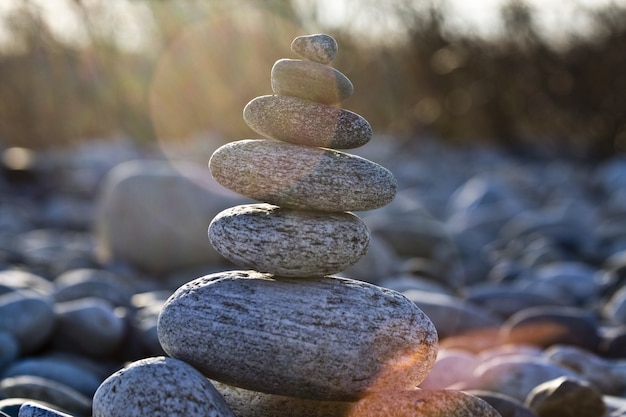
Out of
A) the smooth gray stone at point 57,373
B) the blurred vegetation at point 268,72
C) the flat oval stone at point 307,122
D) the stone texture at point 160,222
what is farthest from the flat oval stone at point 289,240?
the blurred vegetation at point 268,72

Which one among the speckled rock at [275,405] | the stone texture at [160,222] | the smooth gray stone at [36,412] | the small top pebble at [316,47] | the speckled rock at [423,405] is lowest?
the stone texture at [160,222]

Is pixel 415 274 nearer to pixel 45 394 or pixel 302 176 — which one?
pixel 45 394

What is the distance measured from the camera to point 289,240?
315 centimetres

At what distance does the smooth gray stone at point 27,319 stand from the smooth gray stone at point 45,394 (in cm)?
88

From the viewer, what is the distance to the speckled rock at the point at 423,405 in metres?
2.88

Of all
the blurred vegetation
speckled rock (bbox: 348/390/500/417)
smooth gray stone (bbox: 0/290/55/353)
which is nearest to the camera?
speckled rock (bbox: 348/390/500/417)

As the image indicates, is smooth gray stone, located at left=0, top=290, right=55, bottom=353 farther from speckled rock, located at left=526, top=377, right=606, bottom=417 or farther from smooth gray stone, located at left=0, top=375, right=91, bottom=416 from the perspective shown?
speckled rock, located at left=526, top=377, right=606, bottom=417

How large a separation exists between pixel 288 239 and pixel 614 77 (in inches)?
580

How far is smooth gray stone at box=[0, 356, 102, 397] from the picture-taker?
4340 mm

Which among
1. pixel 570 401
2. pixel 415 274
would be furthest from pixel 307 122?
pixel 415 274

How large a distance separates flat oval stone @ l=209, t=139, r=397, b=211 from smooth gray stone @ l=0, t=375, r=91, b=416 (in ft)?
4.43

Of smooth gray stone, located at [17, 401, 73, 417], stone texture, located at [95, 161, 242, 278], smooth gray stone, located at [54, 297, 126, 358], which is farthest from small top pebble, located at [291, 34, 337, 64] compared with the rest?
stone texture, located at [95, 161, 242, 278]

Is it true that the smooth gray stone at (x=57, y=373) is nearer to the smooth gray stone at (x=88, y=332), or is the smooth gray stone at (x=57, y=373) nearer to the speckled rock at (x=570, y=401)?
the smooth gray stone at (x=88, y=332)

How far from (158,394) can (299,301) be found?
0.62 metres
